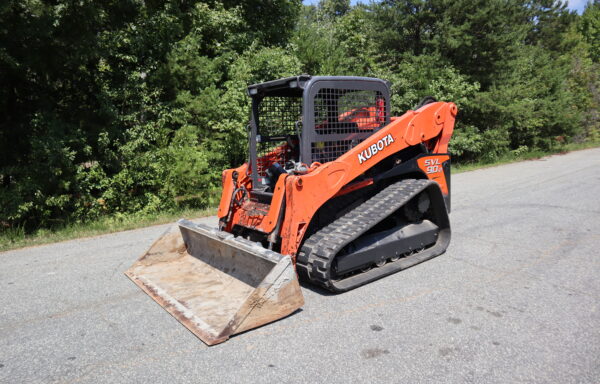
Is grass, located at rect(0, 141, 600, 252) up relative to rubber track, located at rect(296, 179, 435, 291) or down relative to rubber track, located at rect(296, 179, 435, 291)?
down

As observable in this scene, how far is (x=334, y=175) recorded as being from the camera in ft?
14.9

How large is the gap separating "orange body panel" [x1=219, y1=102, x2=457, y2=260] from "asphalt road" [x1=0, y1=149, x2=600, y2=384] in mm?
786

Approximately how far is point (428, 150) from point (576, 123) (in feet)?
61.3

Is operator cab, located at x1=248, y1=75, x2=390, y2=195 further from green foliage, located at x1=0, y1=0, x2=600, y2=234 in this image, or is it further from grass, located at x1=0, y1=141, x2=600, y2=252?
green foliage, located at x1=0, y1=0, x2=600, y2=234

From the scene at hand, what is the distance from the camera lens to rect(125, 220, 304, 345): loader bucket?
3.57 meters

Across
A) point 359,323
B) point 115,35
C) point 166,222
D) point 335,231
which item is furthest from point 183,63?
point 359,323

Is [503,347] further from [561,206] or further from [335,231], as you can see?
[561,206]

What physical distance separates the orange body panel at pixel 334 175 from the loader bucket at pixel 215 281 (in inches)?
14.4

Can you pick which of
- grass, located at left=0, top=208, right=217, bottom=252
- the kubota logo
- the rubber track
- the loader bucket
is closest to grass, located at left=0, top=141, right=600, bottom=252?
grass, located at left=0, top=208, right=217, bottom=252

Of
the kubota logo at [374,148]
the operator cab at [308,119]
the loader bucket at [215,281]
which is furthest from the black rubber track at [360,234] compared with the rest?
the operator cab at [308,119]

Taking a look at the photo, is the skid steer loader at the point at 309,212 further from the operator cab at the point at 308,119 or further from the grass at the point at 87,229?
the grass at the point at 87,229

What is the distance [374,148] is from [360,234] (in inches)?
42.5

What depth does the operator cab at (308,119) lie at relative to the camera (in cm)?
466

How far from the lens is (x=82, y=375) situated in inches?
119
